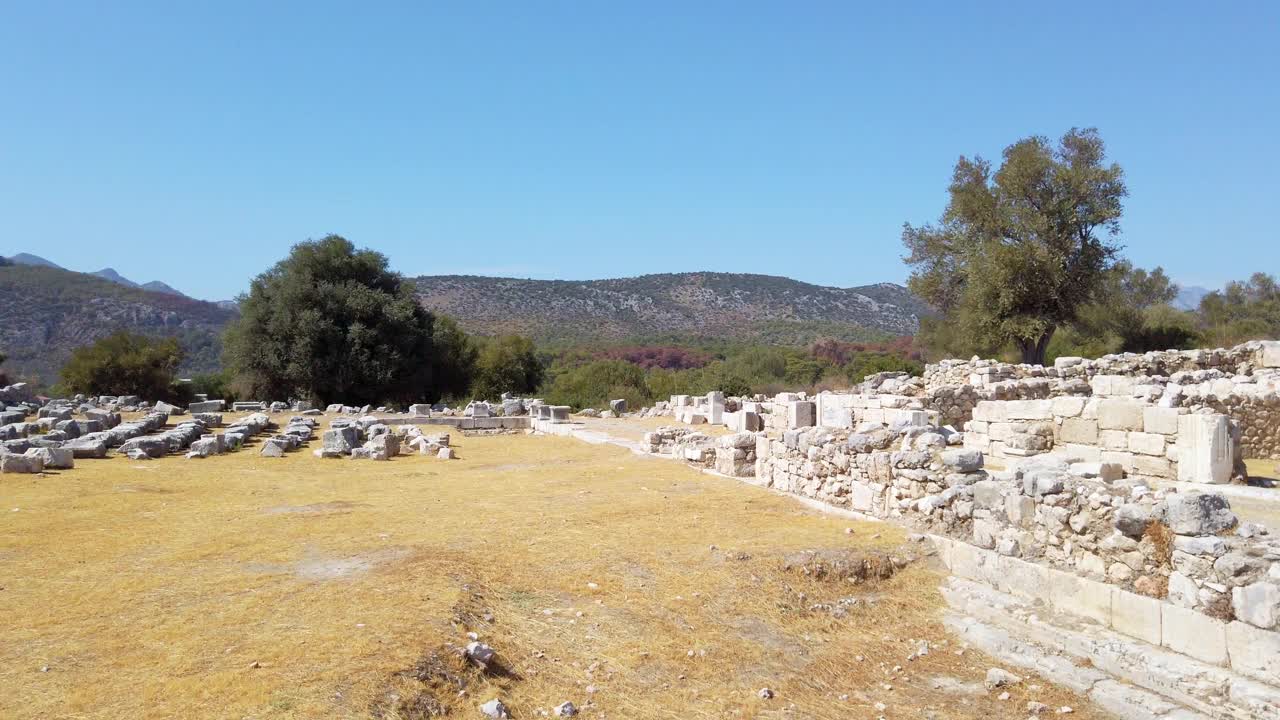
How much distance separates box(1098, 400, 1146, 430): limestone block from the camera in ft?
36.3

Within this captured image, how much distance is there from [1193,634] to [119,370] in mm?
39535

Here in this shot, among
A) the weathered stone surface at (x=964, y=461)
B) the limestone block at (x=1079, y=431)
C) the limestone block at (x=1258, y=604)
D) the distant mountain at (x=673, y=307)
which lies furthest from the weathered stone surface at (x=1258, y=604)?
the distant mountain at (x=673, y=307)

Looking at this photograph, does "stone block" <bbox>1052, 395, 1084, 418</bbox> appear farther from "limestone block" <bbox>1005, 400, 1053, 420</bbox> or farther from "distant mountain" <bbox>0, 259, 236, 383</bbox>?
"distant mountain" <bbox>0, 259, 236, 383</bbox>

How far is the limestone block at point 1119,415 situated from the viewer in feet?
36.3

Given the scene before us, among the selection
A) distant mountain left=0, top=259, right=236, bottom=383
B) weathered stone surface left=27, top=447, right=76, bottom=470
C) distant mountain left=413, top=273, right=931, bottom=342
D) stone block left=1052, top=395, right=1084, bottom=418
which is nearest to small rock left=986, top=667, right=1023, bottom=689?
stone block left=1052, top=395, right=1084, bottom=418

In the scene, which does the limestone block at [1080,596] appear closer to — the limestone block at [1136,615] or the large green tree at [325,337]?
the limestone block at [1136,615]

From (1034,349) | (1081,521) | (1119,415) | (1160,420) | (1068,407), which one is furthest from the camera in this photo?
(1034,349)

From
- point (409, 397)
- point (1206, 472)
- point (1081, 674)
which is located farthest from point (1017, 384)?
point (409, 397)

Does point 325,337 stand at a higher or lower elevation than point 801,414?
higher

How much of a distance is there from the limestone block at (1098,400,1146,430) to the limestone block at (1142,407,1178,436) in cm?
9

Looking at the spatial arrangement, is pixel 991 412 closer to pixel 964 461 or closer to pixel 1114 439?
pixel 1114 439

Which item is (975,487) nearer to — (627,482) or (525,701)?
(525,701)

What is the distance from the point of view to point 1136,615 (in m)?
5.72

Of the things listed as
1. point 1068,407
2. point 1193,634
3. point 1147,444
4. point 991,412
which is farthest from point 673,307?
point 1193,634
